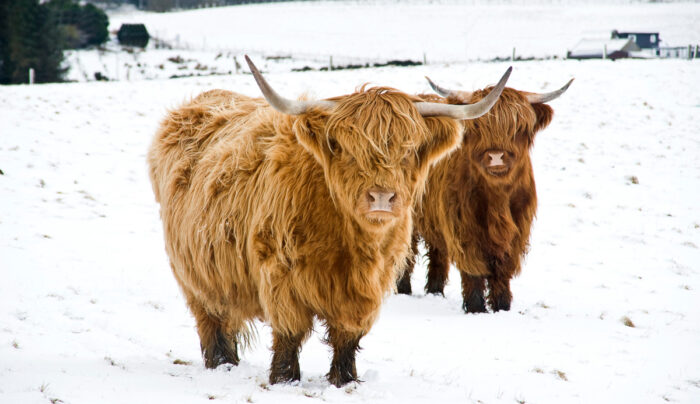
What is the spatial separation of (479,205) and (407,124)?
90.3 inches

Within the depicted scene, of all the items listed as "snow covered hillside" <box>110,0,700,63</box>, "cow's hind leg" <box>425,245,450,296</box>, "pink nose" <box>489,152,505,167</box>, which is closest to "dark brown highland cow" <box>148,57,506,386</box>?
"pink nose" <box>489,152,505,167</box>

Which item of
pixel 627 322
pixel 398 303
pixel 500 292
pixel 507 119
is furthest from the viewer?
pixel 398 303

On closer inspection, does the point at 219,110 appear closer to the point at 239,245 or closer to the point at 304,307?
the point at 239,245

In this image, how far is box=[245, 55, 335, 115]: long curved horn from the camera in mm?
2865

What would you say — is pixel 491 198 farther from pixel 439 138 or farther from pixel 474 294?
pixel 439 138

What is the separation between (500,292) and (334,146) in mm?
2695

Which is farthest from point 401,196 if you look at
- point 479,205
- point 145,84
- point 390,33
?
point 390,33

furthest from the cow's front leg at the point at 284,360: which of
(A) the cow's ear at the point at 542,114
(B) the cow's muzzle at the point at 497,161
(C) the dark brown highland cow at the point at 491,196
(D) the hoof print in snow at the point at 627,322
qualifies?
(A) the cow's ear at the point at 542,114

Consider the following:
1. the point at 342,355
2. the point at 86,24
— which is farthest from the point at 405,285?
the point at 86,24

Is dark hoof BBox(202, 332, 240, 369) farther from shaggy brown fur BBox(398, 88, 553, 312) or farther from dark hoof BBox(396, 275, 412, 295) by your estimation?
dark hoof BBox(396, 275, 412, 295)

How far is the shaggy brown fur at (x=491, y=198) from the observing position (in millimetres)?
4984

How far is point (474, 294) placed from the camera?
5.16 metres

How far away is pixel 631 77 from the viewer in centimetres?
1727

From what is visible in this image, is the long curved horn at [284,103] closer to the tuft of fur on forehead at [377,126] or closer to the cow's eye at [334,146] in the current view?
the tuft of fur on forehead at [377,126]
